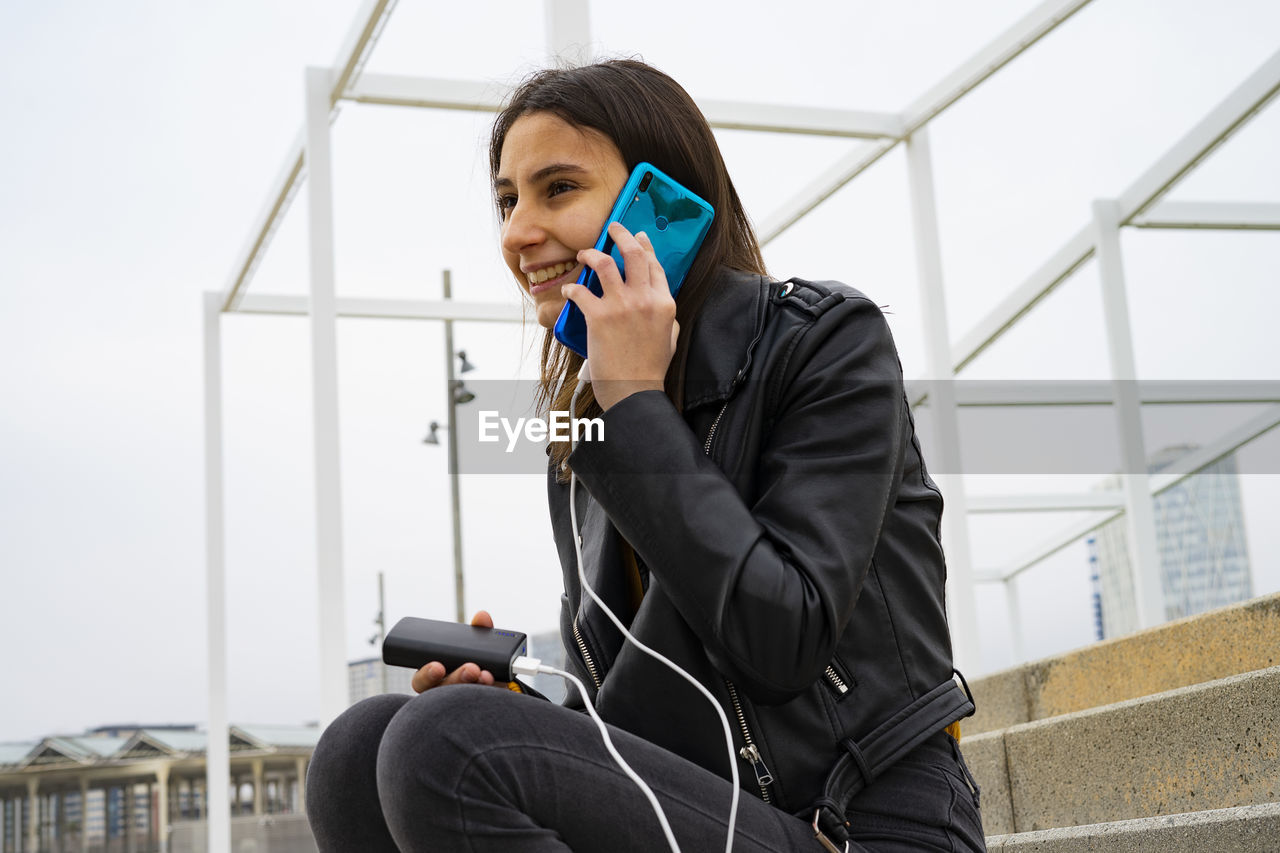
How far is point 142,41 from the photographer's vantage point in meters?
10.4

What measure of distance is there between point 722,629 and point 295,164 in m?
6.72

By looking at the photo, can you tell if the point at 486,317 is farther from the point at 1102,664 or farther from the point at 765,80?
the point at 1102,664

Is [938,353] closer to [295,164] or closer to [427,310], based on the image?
[427,310]

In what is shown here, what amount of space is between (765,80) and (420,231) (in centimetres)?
317

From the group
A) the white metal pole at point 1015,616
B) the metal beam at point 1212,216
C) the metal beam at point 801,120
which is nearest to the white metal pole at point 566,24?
the metal beam at point 801,120

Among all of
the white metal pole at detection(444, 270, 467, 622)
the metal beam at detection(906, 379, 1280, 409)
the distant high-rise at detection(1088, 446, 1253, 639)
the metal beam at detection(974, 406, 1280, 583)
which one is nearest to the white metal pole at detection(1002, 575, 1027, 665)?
the metal beam at detection(974, 406, 1280, 583)

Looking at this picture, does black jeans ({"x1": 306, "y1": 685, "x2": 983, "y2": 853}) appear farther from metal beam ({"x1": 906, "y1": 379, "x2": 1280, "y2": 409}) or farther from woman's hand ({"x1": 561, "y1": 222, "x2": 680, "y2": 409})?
metal beam ({"x1": 906, "y1": 379, "x2": 1280, "y2": 409})

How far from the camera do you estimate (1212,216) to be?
19.6ft

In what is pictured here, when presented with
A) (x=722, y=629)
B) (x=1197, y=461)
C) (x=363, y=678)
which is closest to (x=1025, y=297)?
(x=1197, y=461)

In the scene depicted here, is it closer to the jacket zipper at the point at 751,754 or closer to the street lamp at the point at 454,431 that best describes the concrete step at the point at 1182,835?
the jacket zipper at the point at 751,754

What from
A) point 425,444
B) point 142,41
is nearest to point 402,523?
point 425,444

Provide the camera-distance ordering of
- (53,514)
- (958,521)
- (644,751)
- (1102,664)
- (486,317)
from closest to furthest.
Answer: (644,751)
(1102,664)
(958,521)
(486,317)
(53,514)

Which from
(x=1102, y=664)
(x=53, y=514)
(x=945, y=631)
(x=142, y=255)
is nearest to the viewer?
(x=945, y=631)

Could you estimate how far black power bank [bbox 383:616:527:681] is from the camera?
1.67 m
